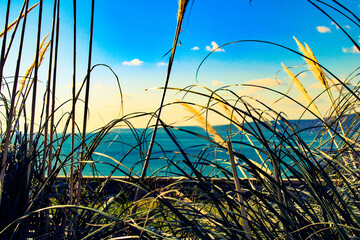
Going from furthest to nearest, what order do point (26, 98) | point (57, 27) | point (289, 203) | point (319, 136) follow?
point (319, 136), point (26, 98), point (57, 27), point (289, 203)

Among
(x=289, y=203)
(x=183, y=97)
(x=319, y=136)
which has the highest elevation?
(x=183, y=97)

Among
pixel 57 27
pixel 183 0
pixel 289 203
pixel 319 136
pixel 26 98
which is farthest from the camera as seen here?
pixel 319 136

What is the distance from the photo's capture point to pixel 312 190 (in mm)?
756

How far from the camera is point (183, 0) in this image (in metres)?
0.67

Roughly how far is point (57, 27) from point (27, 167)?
50 centimetres

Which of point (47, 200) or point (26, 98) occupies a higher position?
point (26, 98)

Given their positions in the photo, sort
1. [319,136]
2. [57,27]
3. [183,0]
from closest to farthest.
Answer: [183,0], [57,27], [319,136]

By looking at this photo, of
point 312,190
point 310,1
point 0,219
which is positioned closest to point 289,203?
point 312,190

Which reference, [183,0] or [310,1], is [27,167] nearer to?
[183,0]

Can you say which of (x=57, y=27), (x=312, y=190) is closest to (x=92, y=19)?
(x=57, y=27)

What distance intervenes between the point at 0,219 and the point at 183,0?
0.95 m

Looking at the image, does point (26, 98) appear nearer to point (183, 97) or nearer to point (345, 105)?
point (183, 97)

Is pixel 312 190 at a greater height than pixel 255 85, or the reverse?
pixel 255 85

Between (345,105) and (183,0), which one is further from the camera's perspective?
(345,105)
